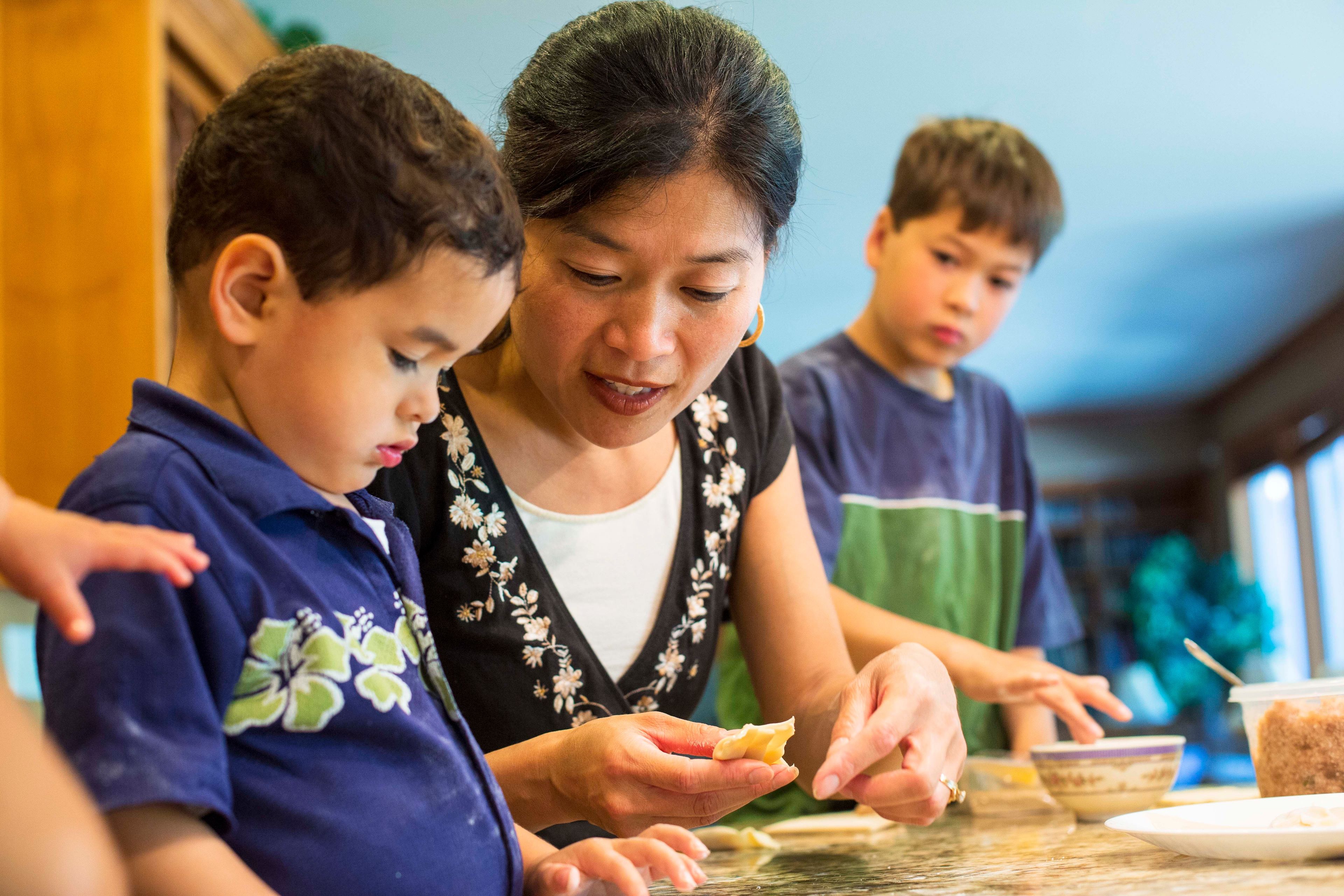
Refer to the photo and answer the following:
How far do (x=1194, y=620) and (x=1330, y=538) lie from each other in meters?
1.14

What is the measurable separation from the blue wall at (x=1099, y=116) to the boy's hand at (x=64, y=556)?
222 cm

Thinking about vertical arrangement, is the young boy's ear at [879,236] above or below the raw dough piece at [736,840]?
above

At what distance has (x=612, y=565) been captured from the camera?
127 cm

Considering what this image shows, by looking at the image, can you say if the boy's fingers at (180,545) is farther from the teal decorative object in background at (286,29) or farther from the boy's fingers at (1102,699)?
the teal decorative object in background at (286,29)

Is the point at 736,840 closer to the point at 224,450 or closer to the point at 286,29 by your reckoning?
the point at 224,450

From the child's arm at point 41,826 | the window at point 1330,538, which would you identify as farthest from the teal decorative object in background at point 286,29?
the window at point 1330,538

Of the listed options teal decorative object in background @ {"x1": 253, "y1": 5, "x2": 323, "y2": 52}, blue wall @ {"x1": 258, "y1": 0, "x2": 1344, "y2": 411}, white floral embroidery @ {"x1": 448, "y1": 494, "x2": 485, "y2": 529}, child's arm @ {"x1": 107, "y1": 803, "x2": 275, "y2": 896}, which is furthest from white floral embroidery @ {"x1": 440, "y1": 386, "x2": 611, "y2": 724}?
A: teal decorative object in background @ {"x1": 253, "y1": 5, "x2": 323, "y2": 52}

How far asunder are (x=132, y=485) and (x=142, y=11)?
2449 mm

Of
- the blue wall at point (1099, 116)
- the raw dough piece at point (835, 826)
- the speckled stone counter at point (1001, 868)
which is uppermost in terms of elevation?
the blue wall at point (1099, 116)

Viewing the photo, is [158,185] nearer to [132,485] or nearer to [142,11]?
[142,11]

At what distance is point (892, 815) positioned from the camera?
977mm

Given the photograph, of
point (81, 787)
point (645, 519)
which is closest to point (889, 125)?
point (645, 519)

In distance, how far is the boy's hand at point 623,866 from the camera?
770 millimetres

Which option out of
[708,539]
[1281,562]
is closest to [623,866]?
[708,539]
